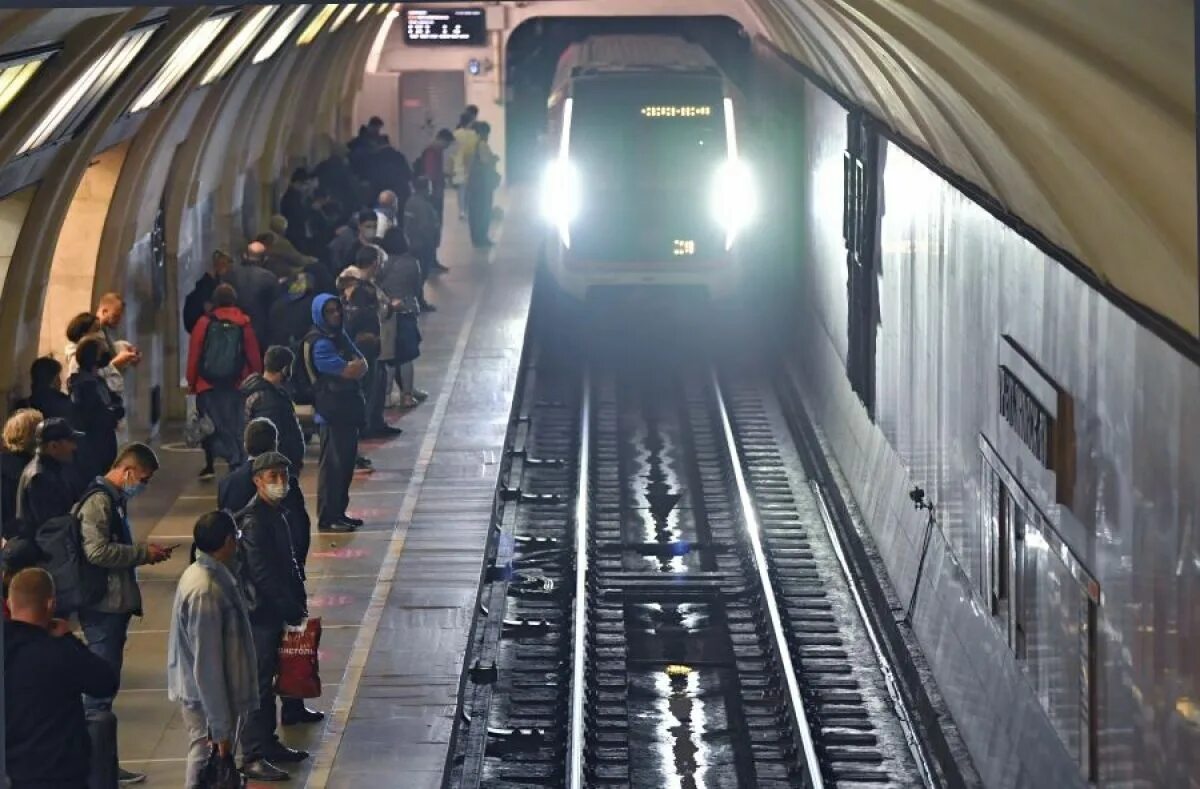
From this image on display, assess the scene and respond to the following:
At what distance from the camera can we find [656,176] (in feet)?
76.0

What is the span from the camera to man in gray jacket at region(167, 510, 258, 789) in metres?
8.93

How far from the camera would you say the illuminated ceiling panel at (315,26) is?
22922mm

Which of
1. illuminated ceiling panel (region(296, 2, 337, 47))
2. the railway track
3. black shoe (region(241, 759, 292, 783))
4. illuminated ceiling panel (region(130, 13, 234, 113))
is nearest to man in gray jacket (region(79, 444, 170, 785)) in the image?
black shoe (region(241, 759, 292, 783))

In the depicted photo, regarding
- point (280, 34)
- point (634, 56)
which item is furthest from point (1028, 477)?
point (634, 56)

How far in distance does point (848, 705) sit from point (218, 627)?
4.89 meters

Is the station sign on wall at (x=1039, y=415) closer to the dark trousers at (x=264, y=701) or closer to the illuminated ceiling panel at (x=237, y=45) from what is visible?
the dark trousers at (x=264, y=701)

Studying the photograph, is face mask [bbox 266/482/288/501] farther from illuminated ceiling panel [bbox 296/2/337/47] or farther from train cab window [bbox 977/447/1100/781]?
illuminated ceiling panel [bbox 296/2/337/47]

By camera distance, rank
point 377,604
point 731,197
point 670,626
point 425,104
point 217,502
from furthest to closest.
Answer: point 425,104
point 731,197
point 670,626
point 377,604
point 217,502

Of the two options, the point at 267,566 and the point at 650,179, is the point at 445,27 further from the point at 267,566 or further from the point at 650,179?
the point at 267,566

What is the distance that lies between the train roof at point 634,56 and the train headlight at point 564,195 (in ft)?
3.26

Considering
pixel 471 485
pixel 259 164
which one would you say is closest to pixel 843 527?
pixel 471 485

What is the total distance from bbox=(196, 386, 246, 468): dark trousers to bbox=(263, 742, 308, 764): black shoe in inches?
192

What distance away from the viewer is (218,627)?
9.00 metres

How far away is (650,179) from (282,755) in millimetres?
13230
